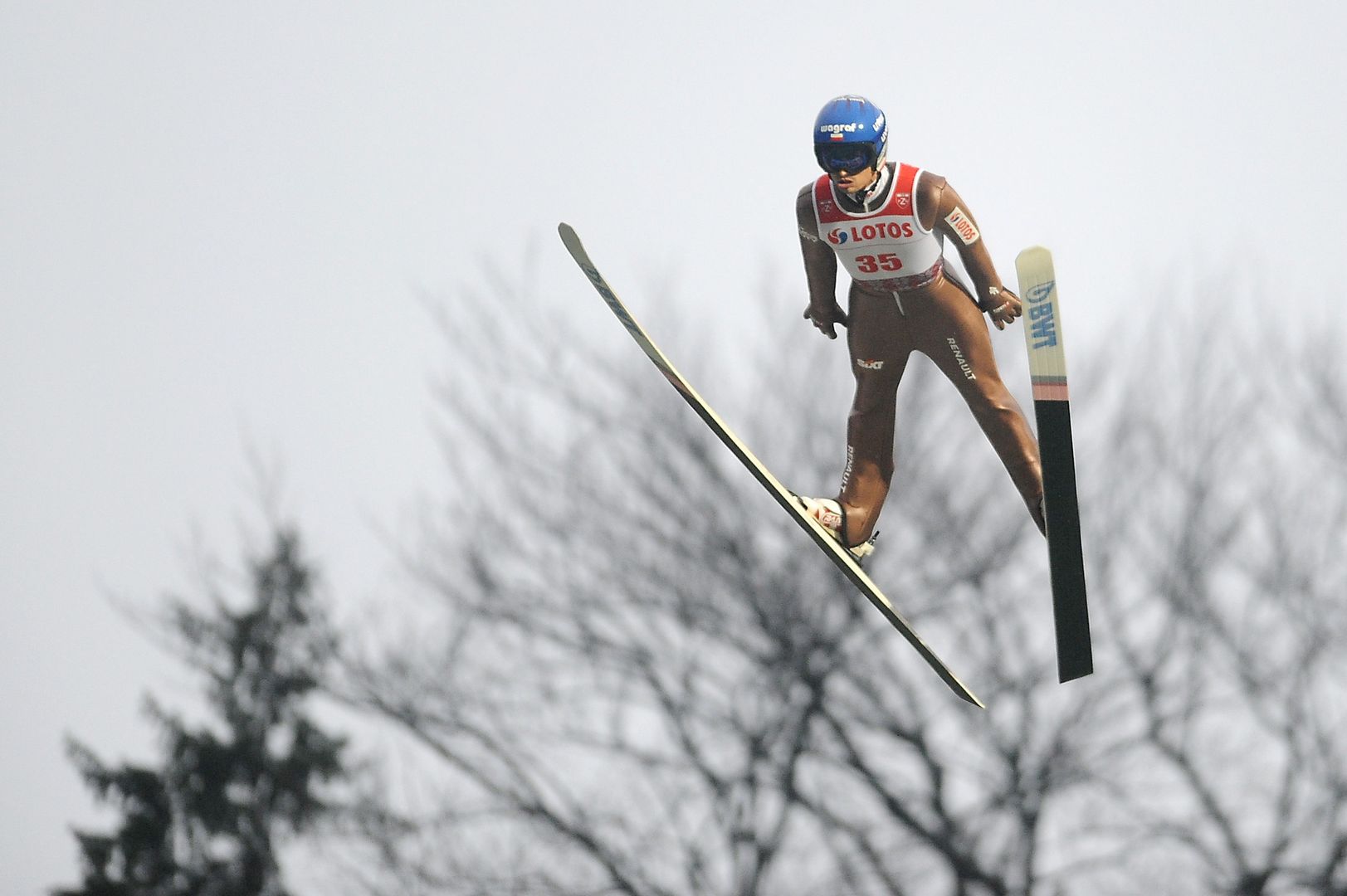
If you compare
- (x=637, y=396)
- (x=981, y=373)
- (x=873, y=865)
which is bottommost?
(x=981, y=373)

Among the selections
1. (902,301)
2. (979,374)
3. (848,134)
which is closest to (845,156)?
(848,134)

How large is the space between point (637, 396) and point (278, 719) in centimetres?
678

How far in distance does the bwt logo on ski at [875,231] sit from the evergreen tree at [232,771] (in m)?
17.2

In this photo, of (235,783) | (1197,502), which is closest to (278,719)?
(235,783)

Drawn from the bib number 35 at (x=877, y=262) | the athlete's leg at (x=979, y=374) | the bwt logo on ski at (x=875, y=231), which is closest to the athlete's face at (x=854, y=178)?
the bwt logo on ski at (x=875, y=231)

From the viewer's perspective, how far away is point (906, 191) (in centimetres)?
602

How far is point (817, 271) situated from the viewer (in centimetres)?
644

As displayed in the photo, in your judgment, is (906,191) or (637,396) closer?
(906,191)

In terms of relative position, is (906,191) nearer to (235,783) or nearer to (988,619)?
(988,619)

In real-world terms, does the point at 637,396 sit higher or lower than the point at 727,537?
higher

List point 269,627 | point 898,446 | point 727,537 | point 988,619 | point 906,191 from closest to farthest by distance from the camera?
point 906,191 < point 898,446 < point 988,619 < point 727,537 < point 269,627

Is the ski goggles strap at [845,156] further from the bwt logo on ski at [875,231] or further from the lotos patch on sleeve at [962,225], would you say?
the lotos patch on sleeve at [962,225]

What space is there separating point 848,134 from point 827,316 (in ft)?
2.85

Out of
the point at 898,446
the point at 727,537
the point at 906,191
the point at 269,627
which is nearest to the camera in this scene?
the point at 906,191
